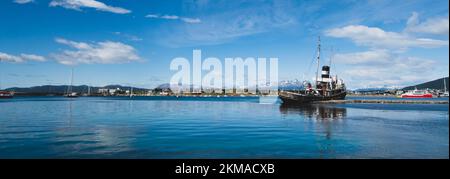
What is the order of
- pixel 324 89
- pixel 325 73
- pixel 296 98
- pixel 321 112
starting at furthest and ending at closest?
pixel 325 73 < pixel 324 89 < pixel 296 98 < pixel 321 112

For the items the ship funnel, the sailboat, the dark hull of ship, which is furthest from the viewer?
the ship funnel

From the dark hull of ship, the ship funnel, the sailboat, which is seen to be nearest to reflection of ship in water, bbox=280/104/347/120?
the dark hull of ship

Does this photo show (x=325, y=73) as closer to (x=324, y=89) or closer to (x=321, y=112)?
(x=324, y=89)

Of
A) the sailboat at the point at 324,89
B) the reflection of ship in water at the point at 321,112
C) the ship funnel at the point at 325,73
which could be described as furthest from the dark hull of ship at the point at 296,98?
the reflection of ship in water at the point at 321,112

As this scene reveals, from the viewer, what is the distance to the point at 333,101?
385ft

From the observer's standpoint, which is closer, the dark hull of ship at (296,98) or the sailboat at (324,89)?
the dark hull of ship at (296,98)

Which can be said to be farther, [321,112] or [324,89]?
[324,89]

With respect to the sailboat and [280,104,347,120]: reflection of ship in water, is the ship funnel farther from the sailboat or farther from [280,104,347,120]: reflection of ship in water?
[280,104,347,120]: reflection of ship in water

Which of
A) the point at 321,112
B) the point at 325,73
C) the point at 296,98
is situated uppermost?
the point at 325,73

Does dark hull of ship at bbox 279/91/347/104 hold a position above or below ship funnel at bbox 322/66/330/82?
below

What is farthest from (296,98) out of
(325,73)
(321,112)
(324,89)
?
(321,112)

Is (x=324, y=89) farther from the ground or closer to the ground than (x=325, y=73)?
closer to the ground

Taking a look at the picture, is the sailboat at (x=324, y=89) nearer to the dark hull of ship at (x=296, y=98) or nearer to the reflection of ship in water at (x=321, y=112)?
the dark hull of ship at (x=296, y=98)
